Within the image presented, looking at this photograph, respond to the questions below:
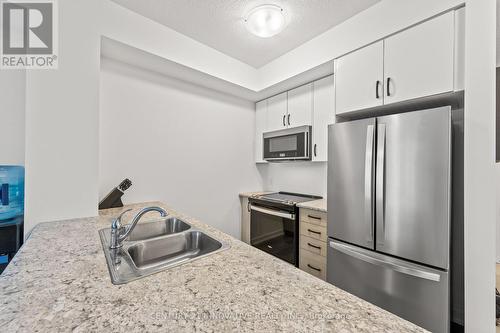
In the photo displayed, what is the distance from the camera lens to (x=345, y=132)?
1.64m

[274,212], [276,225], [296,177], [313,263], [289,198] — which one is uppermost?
[296,177]

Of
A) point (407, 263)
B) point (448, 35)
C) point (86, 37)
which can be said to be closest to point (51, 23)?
point (86, 37)

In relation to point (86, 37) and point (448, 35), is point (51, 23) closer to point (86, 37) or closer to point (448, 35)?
point (86, 37)

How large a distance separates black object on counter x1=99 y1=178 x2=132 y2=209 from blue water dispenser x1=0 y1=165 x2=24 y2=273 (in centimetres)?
49

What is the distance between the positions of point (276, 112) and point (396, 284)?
7.27 feet

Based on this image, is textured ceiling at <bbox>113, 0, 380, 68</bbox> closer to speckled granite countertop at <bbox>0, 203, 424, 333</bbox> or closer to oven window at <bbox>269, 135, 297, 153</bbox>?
oven window at <bbox>269, 135, 297, 153</bbox>

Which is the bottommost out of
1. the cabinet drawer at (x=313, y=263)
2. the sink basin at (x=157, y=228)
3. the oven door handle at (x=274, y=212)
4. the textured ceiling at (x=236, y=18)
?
the cabinet drawer at (x=313, y=263)

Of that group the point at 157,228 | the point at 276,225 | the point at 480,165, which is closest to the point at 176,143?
the point at 157,228

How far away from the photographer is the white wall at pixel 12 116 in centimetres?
147

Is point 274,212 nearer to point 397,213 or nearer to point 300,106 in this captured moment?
point 397,213

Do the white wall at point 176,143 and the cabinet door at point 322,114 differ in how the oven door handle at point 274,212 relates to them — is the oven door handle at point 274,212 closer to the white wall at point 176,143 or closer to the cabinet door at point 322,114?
the white wall at point 176,143

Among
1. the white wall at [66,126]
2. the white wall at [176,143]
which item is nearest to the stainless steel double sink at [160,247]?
the white wall at [66,126]

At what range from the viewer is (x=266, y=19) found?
158 cm

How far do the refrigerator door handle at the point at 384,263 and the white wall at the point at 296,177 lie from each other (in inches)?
38.2
